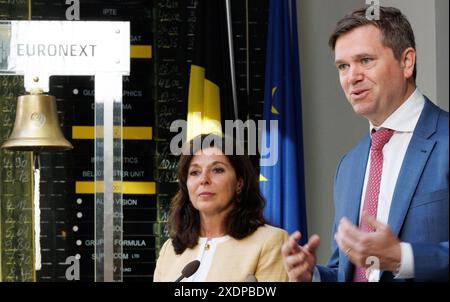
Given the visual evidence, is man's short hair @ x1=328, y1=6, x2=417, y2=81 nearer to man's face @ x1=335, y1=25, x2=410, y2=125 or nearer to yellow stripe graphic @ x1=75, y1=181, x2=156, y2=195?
man's face @ x1=335, y1=25, x2=410, y2=125

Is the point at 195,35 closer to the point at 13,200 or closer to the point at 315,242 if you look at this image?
the point at 13,200

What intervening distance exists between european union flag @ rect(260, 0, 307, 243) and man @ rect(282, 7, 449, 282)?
1881mm

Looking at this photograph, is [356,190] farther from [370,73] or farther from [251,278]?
[251,278]

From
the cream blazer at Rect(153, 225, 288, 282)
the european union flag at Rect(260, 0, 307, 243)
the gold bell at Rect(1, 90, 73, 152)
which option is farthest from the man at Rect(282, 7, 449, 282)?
the european union flag at Rect(260, 0, 307, 243)

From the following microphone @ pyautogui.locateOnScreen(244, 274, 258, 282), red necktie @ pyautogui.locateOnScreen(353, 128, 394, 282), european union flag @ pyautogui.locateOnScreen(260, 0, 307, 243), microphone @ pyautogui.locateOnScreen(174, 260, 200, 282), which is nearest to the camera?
red necktie @ pyautogui.locateOnScreen(353, 128, 394, 282)

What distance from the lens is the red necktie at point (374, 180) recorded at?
244 centimetres

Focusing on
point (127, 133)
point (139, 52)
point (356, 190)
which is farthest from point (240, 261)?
point (139, 52)

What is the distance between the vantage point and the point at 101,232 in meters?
2.91

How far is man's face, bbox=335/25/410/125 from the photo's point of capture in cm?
251

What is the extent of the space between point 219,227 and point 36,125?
2.47ft

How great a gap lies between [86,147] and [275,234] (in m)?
1.84

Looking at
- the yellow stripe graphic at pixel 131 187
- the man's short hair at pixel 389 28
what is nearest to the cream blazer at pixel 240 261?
the man's short hair at pixel 389 28

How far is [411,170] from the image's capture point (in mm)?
2354

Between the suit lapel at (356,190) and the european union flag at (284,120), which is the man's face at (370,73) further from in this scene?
the european union flag at (284,120)
